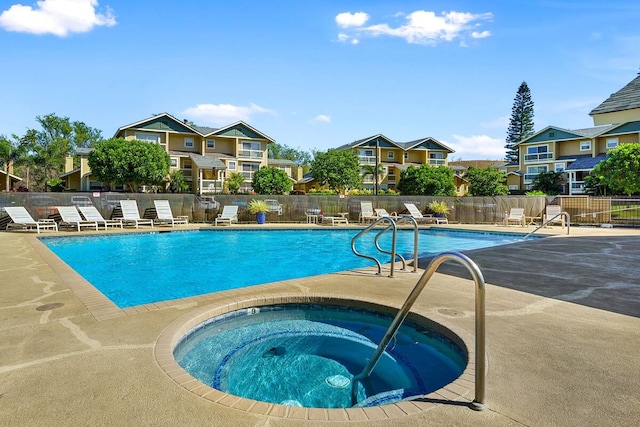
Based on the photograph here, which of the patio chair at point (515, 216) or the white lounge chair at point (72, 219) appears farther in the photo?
the patio chair at point (515, 216)

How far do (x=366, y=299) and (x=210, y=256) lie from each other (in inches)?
258

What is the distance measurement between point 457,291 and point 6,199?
16.1 meters

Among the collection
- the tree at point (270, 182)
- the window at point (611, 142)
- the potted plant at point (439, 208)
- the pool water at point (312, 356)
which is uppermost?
the window at point (611, 142)

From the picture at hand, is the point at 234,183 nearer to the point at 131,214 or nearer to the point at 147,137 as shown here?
the point at 147,137

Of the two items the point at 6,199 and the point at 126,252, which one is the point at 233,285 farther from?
the point at 6,199

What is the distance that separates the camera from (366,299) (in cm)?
478

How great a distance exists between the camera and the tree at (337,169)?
36188 millimetres

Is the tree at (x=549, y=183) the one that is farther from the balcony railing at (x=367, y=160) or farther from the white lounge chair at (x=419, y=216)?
the white lounge chair at (x=419, y=216)

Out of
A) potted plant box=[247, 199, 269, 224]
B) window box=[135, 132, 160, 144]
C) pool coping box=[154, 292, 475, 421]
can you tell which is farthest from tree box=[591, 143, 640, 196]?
window box=[135, 132, 160, 144]

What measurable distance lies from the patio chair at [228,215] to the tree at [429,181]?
70.7 ft

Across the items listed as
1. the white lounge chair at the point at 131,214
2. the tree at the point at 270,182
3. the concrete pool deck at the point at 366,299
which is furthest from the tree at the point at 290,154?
the concrete pool deck at the point at 366,299

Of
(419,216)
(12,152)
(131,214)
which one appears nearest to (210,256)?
(131,214)

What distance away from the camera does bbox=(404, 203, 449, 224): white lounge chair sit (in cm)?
1889

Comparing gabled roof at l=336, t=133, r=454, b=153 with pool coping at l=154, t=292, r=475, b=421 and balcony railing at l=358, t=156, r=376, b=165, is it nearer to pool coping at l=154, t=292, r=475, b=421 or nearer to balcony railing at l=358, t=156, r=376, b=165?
balcony railing at l=358, t=156, r=376, b=165
